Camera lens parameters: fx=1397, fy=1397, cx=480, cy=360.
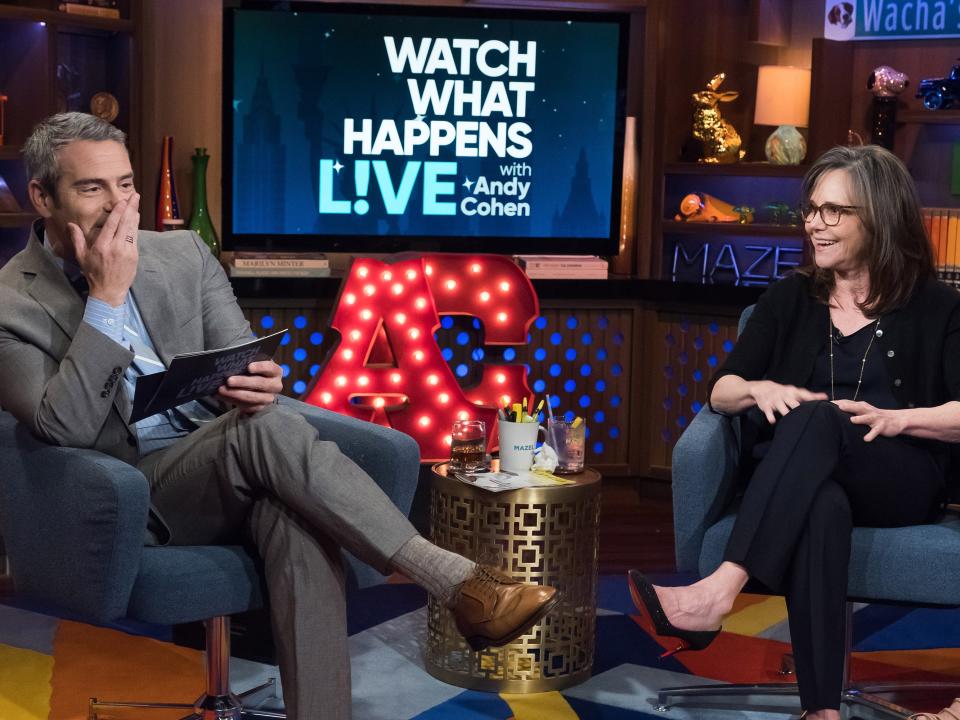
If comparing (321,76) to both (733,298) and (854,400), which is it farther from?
(854,400)

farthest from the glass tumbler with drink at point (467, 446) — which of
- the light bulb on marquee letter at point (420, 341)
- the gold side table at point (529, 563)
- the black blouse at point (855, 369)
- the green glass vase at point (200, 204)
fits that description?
the green glass vase at point (200, 204)

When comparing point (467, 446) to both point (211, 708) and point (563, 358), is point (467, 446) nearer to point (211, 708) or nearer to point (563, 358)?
point (211, 708)

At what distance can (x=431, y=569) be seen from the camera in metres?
2.53

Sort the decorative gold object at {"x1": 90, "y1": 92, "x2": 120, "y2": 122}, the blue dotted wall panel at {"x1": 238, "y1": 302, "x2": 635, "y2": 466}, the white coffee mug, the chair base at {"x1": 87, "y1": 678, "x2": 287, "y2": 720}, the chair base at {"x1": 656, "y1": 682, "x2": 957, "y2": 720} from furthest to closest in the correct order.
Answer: the blue dotted wall panel at {"x1": 238, "y1": 302, "x2": 635, "y2": 466} → the decorative gold object at {"x1": 90, "y1": 92, "x2": 120, "y2": 122} → the white coffee mug → the chair base at {"x1": 656, "y1": 682, "x2": 957, "y2": 720} → the chair base at {"x1": 87, "y1": 678, "x2": 287, "y2": 720}

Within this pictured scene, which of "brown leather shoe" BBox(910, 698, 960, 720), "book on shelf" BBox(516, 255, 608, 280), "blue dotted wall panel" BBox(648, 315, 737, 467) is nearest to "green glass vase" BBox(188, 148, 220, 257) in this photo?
"book on shelf" BBox(516, 255, 608, 280)

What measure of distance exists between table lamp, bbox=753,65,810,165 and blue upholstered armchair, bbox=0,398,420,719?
2.91 meters

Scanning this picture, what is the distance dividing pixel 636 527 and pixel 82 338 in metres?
2.49

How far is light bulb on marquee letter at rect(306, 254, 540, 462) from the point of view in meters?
4.45

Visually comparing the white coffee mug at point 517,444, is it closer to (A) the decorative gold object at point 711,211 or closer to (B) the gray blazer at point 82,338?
(B) the gray blazer at point 82,338

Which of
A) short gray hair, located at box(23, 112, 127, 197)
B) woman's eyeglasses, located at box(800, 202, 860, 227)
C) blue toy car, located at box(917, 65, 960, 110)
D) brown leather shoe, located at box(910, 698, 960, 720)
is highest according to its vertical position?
blue toy car, located at box(917, 65, 960, 110)

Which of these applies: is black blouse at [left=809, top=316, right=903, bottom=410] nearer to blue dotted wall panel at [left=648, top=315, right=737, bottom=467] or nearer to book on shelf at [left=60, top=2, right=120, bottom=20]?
blue dotted wall panel at [left=648, top=315, right=737, bottom=467]

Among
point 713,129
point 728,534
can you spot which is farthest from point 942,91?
point 728,534

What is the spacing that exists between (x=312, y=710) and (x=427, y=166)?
265 cm

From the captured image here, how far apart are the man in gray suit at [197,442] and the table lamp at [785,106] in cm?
274
